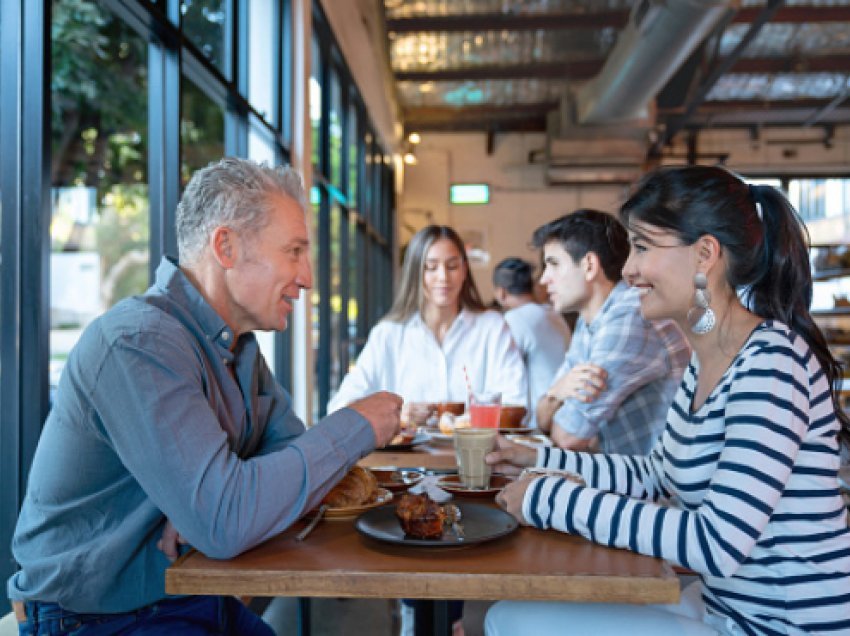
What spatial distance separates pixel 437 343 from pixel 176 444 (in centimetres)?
223

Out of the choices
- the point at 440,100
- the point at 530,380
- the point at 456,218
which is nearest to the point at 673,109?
the point at 440,100

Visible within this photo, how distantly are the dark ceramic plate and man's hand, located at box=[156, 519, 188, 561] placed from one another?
0.93ft

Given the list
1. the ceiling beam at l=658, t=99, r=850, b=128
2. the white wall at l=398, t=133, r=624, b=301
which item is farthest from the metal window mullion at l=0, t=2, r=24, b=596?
the white wall at l=398, t=133, r=624, b=301

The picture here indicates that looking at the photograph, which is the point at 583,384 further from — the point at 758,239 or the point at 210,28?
the point at 210,28

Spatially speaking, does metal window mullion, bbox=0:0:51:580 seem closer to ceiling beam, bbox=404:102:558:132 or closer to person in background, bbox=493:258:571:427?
person in background, bbox=493:258:571:427

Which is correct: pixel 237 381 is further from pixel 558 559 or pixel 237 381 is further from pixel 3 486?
pixel 558 559

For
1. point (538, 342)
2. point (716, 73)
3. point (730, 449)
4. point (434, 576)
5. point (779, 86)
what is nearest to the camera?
point (434, 576)

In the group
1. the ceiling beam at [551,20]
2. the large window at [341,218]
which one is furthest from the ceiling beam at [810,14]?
the large window at [341,218]

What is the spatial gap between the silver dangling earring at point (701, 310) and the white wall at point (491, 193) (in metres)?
11.4

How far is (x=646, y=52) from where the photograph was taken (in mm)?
6742

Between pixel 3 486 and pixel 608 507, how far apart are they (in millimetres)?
1291

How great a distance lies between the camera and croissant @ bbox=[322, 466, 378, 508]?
4.65ft

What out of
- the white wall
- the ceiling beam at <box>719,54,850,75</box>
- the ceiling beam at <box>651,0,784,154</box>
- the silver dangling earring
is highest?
the ceiling beam at <box>719,54,850,75</box>

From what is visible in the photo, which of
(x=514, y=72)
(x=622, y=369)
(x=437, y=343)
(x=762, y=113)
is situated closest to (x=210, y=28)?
(x=437, y=343)
